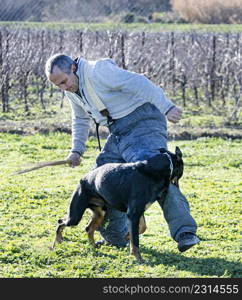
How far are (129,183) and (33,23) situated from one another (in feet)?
34.3

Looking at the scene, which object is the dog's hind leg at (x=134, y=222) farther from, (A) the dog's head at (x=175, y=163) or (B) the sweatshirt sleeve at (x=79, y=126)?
(B) the sweatshirt sleeve at (x=79, y=126)

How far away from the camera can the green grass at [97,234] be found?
5.82 metres

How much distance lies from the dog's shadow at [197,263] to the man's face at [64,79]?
5.05 ft

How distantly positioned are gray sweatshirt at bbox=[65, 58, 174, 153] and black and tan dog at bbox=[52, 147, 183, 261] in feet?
1.39

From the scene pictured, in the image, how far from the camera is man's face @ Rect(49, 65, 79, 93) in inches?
231

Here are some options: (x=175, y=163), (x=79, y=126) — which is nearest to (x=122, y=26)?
(x=79, y=126)

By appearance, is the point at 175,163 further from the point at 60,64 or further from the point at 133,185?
the point at 60,64

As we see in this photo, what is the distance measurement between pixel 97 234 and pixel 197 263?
119 centimetres

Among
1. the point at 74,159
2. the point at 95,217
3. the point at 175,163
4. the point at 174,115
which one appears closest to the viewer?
the point at 174,115

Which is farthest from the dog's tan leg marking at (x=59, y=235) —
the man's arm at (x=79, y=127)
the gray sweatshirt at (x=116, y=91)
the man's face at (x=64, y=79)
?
the man's face at (x=64, y=79)

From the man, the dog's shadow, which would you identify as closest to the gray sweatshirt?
the man

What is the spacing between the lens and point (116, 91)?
5934mm
